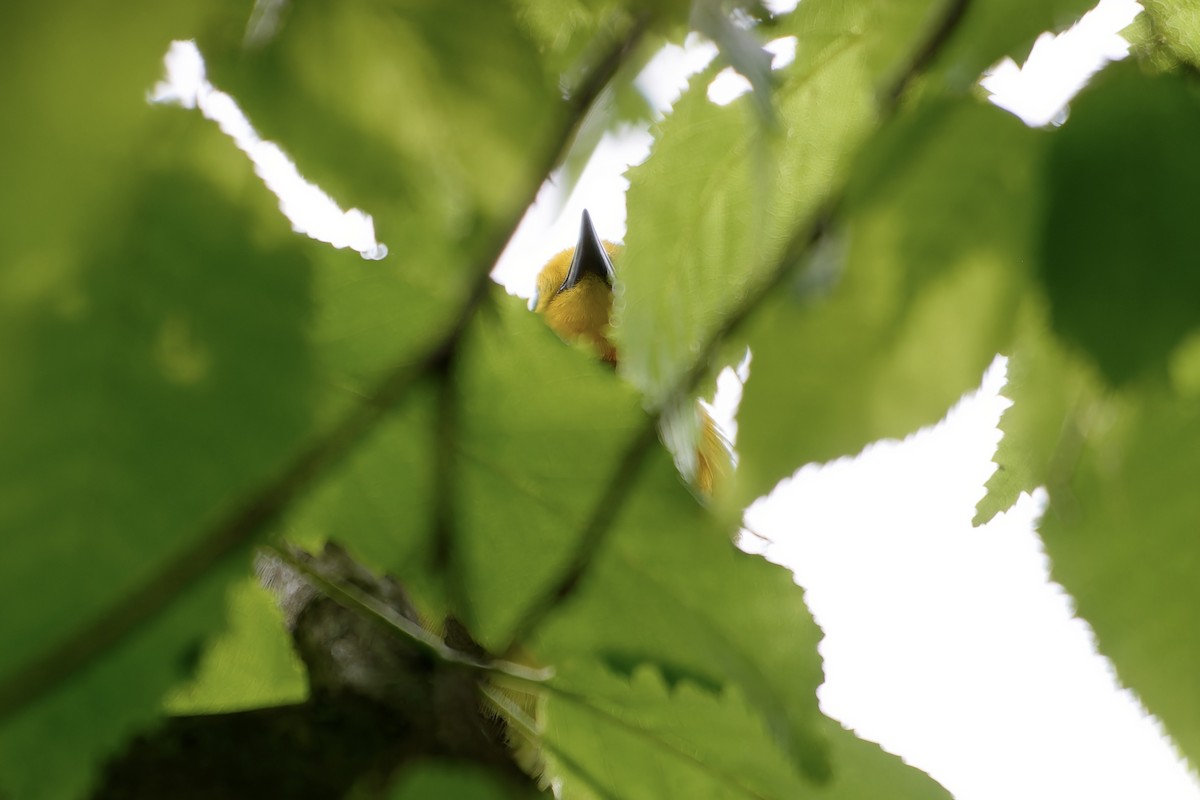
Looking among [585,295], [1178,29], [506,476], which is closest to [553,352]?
[506,476]

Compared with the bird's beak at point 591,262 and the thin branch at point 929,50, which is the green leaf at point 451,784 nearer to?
the thin branch at point 929,50

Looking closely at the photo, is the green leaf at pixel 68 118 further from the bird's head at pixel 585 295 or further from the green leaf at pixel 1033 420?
the bird's head at pixel 585 295

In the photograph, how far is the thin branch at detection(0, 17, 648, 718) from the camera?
0.47 ft

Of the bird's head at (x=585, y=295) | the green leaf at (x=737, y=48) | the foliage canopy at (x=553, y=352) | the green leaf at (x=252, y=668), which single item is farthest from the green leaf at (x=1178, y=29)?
the bird's head at (x=585, y=295)

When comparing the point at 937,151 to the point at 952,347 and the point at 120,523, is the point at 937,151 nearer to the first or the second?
the point at 952,347

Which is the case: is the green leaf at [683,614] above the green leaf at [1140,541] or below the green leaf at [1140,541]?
below

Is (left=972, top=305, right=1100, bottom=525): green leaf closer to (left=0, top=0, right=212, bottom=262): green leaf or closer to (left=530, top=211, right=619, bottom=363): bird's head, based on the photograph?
(left=0, top=0, right=212, bottom=262): green leaf

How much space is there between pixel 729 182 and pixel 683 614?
9cm

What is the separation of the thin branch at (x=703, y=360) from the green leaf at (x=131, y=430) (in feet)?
0.20

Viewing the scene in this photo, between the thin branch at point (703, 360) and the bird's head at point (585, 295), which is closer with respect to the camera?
the thin branch at point (703, 360)

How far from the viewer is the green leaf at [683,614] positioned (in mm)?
194

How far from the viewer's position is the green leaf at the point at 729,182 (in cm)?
21

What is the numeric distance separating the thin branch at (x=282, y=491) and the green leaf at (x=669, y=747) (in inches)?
2.4

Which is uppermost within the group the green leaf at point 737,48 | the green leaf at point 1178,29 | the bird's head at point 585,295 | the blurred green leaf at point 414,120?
the bird's head at point 585,295
